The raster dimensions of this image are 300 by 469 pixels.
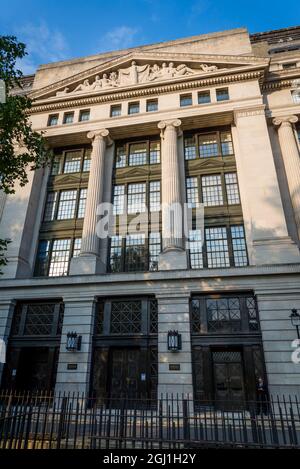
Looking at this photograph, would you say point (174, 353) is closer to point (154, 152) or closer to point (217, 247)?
point (217, 247)

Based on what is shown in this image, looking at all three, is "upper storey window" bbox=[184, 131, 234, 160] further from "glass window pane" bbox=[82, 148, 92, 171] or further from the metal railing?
the metal railing

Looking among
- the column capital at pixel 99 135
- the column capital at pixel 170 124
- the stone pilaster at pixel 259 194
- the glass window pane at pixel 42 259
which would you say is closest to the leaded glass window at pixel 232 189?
the stone pilaster at pixel 259 194

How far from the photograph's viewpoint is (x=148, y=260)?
20.9 metres

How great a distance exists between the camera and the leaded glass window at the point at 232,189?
21.6 m

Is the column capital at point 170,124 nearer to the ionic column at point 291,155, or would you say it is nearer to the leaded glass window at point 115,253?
the ionic column at point 291,155

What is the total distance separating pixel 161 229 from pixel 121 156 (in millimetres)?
8302

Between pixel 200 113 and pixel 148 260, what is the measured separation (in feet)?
41.4

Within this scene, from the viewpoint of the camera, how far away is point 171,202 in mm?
21000

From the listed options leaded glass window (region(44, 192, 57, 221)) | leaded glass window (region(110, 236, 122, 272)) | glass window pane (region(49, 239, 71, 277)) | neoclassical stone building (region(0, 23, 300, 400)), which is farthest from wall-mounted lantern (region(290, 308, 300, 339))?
leaded glass window (region(44, 192, 57, 221))

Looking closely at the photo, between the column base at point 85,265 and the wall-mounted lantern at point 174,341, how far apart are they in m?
6.48

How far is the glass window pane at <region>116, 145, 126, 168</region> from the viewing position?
25.1 meters

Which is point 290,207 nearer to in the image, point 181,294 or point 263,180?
point 263,180

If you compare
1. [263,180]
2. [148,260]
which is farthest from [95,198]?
[263,180]

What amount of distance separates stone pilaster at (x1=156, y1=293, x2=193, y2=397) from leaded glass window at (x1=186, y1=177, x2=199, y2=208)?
293 inches
